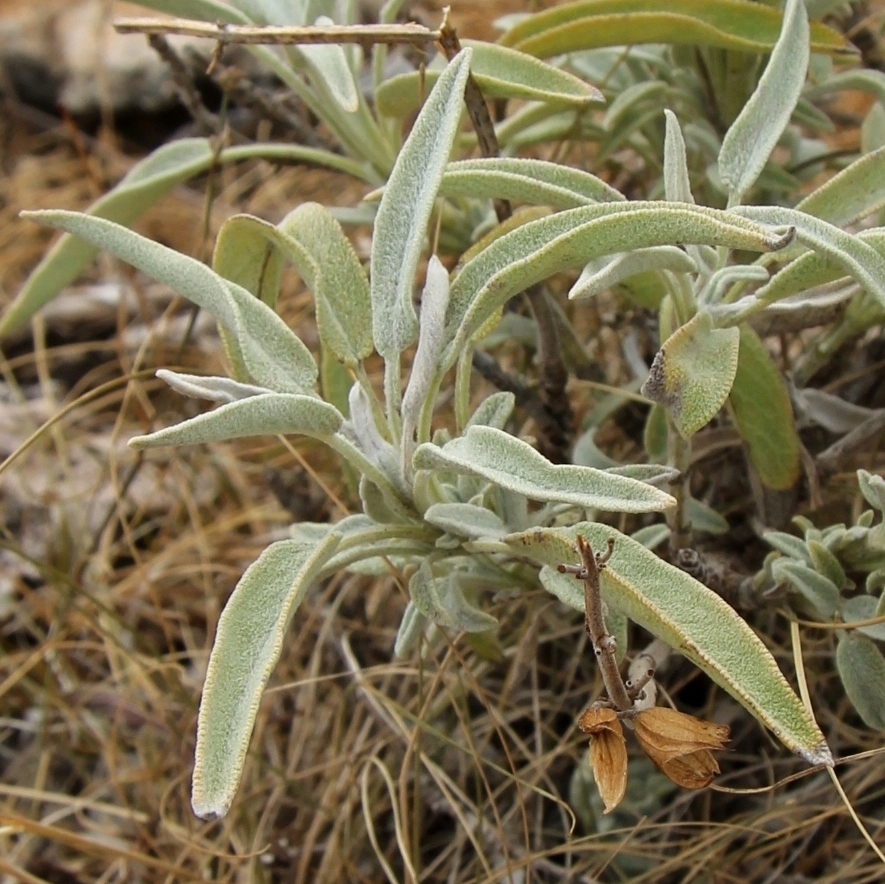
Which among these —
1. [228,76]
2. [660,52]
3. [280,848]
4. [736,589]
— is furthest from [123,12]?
[736,589]

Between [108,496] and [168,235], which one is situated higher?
[168,235]

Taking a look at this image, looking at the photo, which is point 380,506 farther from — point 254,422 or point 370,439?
point 254,422

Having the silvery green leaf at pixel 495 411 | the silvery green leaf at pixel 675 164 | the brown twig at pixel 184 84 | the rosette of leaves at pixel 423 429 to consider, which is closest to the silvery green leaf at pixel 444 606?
the rosette of leaves at pixel 423 429

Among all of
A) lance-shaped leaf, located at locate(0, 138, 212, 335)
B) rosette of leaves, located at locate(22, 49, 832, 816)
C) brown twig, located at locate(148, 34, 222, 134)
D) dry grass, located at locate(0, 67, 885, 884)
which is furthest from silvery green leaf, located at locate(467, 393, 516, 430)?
brown twig, located at locate(148, 34, 222, 134)

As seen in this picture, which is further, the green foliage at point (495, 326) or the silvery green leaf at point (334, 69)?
the silvery green leaf at point (334, 69)

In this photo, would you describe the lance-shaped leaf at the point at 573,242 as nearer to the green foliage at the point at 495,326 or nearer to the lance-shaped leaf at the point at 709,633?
the green foliage at the point at 495,326

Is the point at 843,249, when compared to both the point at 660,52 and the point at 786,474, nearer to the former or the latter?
the point at 786,474

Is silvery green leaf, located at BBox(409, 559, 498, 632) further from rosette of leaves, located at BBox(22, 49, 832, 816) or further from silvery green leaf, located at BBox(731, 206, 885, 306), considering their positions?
silvery green leaf, located at BBox(731, 206, 885, 306)
